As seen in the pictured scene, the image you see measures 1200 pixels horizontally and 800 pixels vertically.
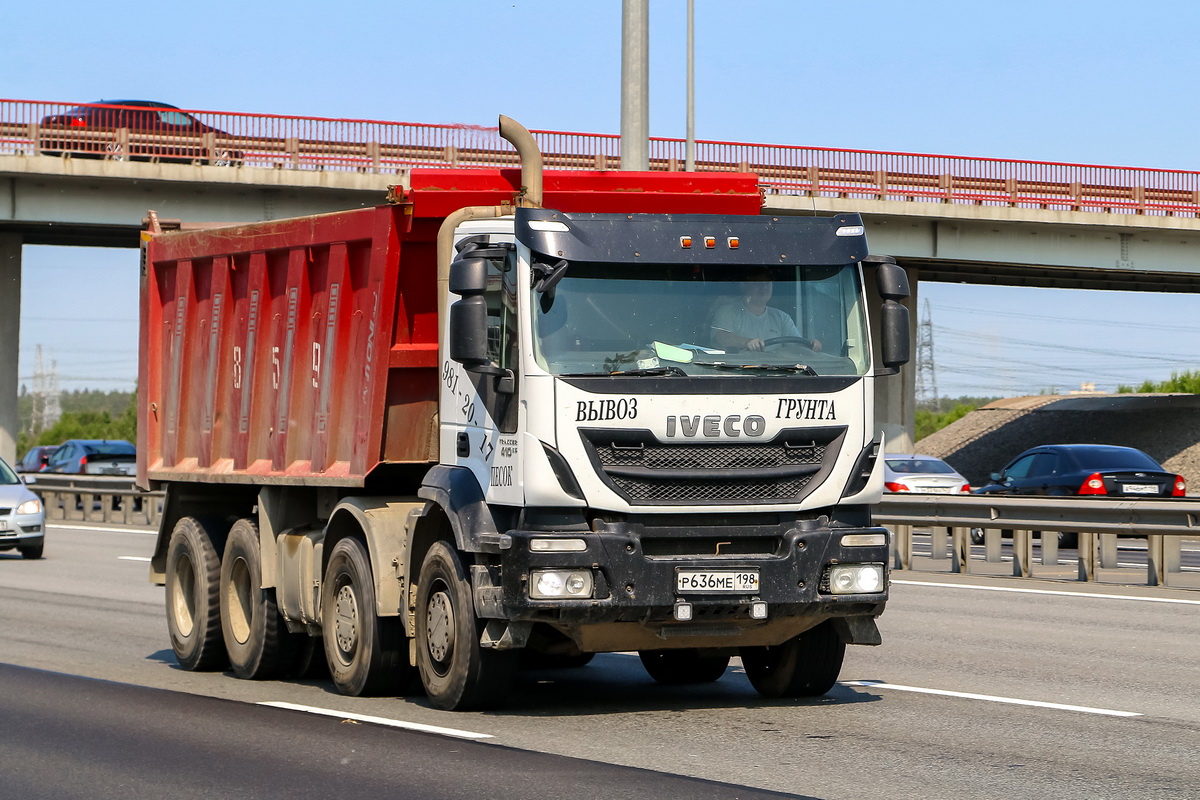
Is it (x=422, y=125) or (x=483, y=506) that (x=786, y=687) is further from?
(x=422, y=125)

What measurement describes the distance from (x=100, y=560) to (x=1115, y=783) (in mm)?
18349

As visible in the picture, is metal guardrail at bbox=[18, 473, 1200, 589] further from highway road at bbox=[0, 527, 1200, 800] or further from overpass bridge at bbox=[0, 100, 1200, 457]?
overpass bridge at bbox=[0, 100, 1200, 457]

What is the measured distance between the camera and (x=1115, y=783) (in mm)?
7094

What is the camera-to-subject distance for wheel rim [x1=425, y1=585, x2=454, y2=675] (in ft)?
30.1

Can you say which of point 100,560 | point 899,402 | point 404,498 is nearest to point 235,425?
point 404,498

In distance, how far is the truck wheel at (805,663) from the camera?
31.9 feet

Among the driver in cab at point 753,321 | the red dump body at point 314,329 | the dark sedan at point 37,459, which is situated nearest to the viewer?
the driver in cab at point 753,321

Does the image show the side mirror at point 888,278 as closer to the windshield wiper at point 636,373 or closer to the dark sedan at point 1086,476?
the windshield wiper at point 636,373

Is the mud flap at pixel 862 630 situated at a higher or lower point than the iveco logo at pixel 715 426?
lower

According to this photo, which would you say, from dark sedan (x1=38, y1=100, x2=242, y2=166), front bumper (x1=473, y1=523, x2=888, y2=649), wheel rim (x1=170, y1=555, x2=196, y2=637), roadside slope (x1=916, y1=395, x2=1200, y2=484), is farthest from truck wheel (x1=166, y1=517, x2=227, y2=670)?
roadside slope (x1=916, y1=395, x2=1200, y2=484)

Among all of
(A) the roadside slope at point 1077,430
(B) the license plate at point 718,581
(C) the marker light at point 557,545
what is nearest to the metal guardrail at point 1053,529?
(B) the license plate at point 718,581

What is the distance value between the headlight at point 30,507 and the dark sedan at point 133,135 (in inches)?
576

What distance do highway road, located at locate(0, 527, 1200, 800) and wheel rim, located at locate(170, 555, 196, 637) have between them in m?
0.36

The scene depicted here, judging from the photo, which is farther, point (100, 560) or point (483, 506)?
point (100, 560)
